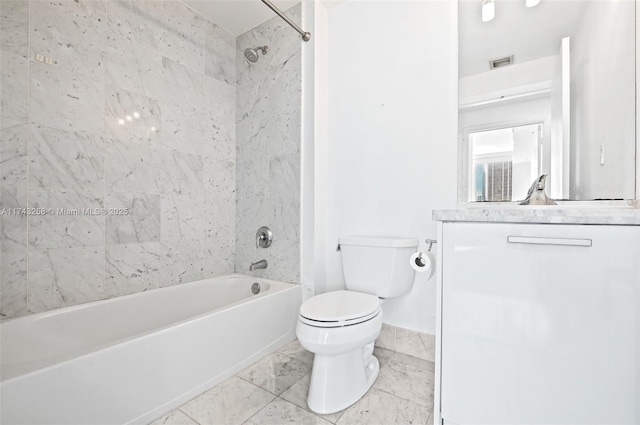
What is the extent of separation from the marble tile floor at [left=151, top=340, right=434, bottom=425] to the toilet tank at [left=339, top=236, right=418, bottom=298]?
436 millimetres

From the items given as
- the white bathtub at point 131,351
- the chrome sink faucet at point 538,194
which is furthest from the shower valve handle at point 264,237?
the chrome sink faucet at point 538,194

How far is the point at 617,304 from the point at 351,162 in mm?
1440

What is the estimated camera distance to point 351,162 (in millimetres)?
1941

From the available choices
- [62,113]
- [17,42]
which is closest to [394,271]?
[62,113]

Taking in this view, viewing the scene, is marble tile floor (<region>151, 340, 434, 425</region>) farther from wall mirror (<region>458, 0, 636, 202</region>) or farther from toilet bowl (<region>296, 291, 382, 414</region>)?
wall mirror (<region>458, 0, 636, 202</region>)

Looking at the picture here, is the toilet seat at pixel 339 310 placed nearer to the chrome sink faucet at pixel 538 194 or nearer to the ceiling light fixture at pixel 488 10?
the chrome sink faucet at pixel 538 194

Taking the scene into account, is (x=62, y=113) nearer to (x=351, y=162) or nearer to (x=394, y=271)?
(x=351, y=162)

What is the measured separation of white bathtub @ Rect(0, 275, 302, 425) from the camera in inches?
34.6

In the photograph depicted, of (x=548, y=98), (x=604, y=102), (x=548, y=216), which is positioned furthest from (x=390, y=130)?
(x=548, y=216)

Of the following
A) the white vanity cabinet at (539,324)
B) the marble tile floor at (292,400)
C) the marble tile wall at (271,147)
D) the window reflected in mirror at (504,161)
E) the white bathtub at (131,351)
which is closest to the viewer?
the white vanity cabinet at (539,324)

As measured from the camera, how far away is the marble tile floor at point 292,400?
119 centimetres

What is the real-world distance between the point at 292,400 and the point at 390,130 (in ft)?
5.18

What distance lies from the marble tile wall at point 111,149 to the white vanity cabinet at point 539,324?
57.1 inches

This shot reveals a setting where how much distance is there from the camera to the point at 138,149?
173cm
